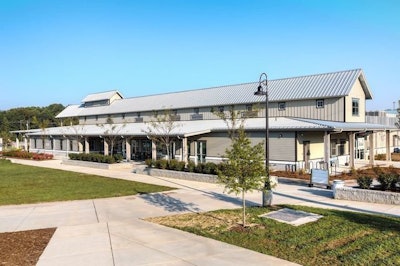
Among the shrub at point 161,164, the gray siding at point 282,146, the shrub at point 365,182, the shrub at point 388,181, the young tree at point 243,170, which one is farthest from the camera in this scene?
the shrub at point 161,164

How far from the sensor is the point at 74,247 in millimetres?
9172

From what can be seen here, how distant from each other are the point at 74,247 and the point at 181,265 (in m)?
3.12

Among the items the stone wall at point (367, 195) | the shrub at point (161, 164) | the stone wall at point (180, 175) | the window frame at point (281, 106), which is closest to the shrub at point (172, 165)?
the shrub at point (161, 164)

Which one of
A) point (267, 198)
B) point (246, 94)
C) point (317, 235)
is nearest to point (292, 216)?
point (267, 198)

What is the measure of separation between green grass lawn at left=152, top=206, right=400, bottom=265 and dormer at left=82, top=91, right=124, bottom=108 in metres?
41.9

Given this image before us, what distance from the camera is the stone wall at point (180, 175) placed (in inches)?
866

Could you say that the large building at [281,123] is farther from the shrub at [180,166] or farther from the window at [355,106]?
the shrub at [180,166]

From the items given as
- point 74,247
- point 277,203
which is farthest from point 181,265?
point 277,203

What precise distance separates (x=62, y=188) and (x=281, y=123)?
52.2ft

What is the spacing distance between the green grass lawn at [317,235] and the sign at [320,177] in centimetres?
605

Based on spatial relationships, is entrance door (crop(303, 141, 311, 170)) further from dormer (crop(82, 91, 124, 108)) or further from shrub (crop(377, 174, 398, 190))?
dormer (crop(82, 91, 124, 108))

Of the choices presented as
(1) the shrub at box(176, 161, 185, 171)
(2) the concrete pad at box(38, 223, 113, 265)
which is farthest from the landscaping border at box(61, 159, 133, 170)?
(2) the concrete pad at box(38, 223, 113, 265)

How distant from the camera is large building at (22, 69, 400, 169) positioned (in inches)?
1016

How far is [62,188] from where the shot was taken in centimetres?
1970
